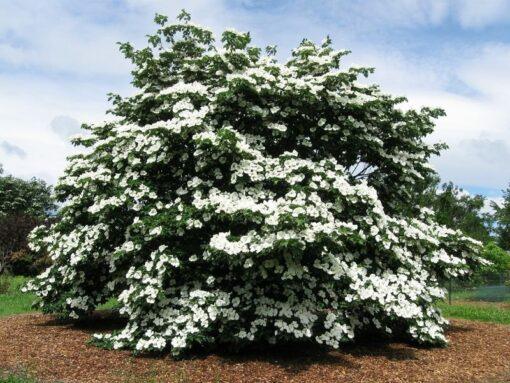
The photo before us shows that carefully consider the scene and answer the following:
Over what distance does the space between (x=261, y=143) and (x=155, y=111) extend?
2223mm

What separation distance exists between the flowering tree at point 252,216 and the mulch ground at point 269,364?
0.33 metres

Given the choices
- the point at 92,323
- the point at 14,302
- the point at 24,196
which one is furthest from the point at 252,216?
the point at 24,196

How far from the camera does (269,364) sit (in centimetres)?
781

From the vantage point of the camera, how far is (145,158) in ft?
30.0

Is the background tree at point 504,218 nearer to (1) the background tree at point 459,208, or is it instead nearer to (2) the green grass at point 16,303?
(1) the background tree at point 459,208

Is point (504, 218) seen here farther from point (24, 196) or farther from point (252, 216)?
point (24, 196)

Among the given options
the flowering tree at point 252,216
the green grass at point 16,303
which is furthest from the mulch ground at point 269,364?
the green grass at point 16,303

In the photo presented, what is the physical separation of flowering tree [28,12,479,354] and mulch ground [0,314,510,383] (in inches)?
13.1

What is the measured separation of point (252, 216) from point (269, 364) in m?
2.26

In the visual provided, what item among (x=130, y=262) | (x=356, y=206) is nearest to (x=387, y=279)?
(x=356, y=206)

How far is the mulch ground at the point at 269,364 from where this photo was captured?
23.7 ft

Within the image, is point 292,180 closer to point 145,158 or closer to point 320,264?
point 320,264

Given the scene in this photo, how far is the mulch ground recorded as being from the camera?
23.7ft

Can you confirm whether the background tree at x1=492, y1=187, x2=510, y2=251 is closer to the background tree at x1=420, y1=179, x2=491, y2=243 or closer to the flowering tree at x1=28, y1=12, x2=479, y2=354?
the background tree at x1=420, y1=179, x2=491, y2=243
